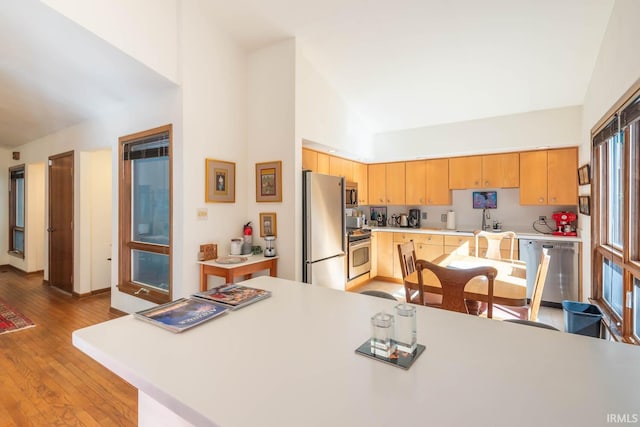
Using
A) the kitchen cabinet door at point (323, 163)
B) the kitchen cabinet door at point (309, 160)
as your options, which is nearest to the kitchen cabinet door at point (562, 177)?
the kitchen cabinet door at point (323, 163)

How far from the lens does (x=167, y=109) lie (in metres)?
3.01

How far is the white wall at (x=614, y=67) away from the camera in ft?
5.79

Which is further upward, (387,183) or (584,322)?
(387,183)

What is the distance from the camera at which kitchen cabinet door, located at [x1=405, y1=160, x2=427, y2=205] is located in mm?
4992

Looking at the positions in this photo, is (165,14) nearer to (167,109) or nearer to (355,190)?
(167,109)

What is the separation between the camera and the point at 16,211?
6004 millimetres

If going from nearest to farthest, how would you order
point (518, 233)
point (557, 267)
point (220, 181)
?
point (220, 181)
point (557, 267)
point (518, 233)

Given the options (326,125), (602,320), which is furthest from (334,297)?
(326,125)

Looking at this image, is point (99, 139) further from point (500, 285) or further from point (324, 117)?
point (500, 285)

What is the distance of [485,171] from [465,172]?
0.27m

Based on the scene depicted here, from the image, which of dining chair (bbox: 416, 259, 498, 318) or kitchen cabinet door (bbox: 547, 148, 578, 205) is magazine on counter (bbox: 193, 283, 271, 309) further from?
kitchen cabinet door (bbox: 547, 148, 578, 205)

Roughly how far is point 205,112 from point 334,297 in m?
2.47

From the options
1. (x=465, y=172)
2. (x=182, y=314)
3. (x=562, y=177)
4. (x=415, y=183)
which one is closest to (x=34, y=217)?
(x=182, y=314)

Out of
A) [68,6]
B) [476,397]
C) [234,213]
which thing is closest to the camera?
[476,397]
